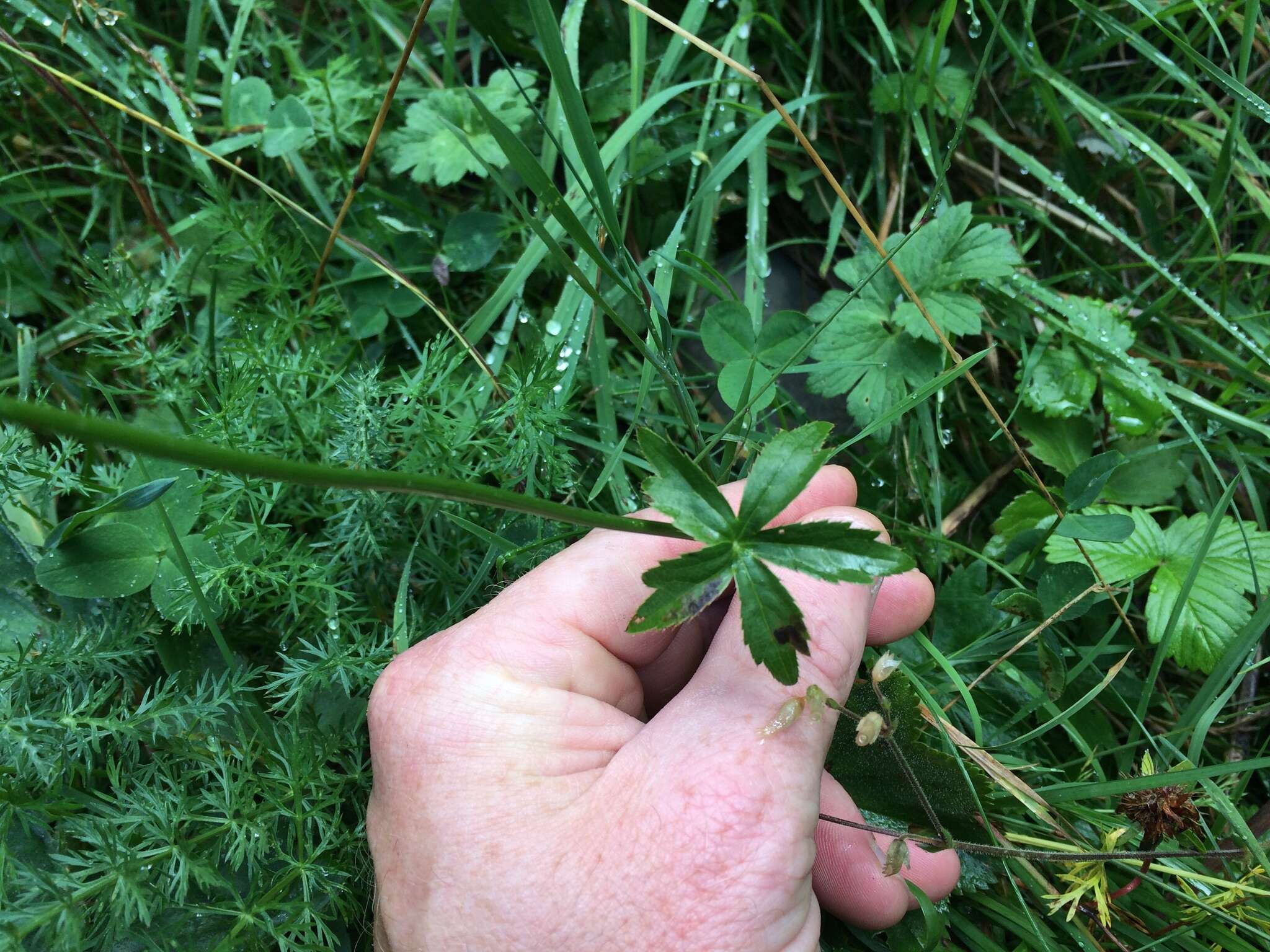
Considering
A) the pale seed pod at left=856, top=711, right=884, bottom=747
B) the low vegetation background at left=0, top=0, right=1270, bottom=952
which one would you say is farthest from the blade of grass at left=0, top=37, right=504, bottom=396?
the pale seed pod at left=856, top=711, right=884, bottom=747

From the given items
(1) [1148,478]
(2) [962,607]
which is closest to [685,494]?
(2) [962,607]

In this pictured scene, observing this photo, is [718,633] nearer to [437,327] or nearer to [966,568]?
[966,568]

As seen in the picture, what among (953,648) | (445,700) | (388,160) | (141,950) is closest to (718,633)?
(445,700)

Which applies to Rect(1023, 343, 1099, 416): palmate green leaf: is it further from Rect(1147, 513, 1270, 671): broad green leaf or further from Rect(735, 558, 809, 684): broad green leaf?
Rect(735, 558, 809, 684): broad green leaf

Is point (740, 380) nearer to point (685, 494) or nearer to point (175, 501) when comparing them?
point (685, 494)

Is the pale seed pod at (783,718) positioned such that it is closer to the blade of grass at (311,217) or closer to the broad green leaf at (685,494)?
the broad green leaf at (685,494)

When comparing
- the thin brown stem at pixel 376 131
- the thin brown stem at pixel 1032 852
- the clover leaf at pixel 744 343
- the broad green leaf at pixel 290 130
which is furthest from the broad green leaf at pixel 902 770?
the broad green leaf at pixel 290 130
